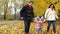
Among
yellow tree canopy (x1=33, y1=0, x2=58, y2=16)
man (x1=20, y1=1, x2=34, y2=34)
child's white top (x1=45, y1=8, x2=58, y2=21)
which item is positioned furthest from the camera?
yellow tree canopy (x1=33, y1=0, x2=58, y2=16)

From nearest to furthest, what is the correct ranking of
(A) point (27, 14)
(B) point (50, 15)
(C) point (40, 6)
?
(A) point (27, 14), (B) point (50, 15), (C) point (40, 6)

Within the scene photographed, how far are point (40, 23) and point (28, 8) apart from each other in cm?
84

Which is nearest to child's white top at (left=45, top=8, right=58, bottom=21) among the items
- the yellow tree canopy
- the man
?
the man

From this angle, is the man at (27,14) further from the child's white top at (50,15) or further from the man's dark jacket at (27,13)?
the child's white top at (50,15)

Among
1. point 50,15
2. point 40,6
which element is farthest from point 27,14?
point 40,6

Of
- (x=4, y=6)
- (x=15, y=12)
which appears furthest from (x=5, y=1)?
(x=15, y=12)

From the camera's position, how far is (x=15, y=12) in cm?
1898

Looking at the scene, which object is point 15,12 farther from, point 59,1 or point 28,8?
point 28,8

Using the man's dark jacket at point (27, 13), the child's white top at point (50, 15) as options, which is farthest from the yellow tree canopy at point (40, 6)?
the man's dark jacket at point (27, 13)

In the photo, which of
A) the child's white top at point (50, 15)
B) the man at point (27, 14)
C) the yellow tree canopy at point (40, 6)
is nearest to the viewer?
the man at point (27, 14)

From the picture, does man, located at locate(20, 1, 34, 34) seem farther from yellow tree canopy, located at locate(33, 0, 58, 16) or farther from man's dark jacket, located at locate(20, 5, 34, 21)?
yellow tree canopy, located at locate(33, 0, 58, 16)

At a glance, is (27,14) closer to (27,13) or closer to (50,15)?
(27,13)

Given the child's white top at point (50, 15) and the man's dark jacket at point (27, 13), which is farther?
the child's white top at point (50, 15)

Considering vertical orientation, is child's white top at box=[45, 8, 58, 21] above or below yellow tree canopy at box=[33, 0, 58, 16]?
below
